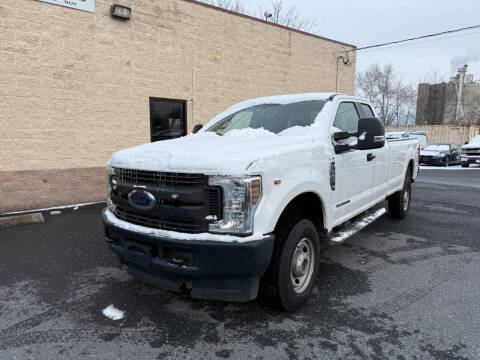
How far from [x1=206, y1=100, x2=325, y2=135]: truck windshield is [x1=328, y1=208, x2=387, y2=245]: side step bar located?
3.98 feet

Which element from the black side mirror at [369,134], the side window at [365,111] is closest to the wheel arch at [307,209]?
the black side mirror at [369,134]

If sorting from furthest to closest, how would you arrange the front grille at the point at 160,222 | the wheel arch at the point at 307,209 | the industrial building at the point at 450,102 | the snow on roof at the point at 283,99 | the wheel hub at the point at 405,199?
the industrial building at the point at 450,102 < the wheel hub at the point at 405,199 < the snow on roof at the point at 283,99 < the wheel arch at the point at 307,209 < the front grille at the point at 160,222

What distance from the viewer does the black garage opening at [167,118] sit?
8680mm

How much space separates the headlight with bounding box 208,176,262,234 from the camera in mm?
2480

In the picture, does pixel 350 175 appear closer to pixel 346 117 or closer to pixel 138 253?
pixel 346 117

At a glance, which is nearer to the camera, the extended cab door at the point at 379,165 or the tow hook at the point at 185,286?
the tow hook at the point at 185,286

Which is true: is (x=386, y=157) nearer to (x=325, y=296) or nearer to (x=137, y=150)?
(x=325, y=296)

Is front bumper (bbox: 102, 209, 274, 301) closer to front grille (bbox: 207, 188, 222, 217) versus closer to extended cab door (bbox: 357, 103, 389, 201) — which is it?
front grille (bbox: 207, 188, 222, 217)

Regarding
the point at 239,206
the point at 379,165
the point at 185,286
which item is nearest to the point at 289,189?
the point at 239,206

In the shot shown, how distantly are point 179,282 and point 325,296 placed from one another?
1501mm

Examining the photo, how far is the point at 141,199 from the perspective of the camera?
2.81 m

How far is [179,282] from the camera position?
2.71 m

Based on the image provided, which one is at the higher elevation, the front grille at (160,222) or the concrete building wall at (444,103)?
the concrete building wall at (444,103)

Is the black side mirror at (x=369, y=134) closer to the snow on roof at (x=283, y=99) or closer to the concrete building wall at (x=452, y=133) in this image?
the snow on roof at (x=283, y=99)
